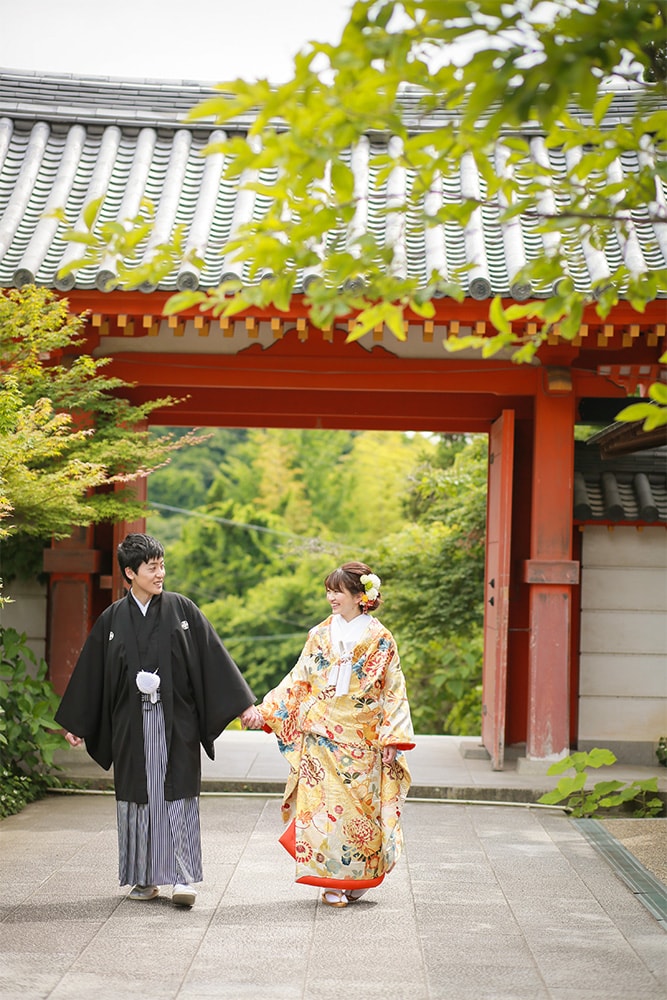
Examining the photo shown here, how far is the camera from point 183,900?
4.71m

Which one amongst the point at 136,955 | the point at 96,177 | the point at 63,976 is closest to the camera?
the point at 63,976

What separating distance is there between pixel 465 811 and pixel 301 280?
3.36m

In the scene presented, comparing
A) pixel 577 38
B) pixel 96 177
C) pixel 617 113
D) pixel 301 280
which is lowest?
pixel 577 38

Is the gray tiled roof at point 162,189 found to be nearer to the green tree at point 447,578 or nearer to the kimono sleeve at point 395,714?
the kimono sleeve at point 395,714

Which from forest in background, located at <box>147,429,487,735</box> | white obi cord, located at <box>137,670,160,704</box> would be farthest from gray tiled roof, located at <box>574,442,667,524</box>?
forest in background, located at <box>147,429,487,735</box>

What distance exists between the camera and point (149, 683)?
4.85 m

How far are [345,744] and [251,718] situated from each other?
0.46 m

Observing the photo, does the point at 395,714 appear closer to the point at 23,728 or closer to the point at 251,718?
the point at 251,718

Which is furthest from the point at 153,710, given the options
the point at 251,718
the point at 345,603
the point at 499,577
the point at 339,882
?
the point at 499,577

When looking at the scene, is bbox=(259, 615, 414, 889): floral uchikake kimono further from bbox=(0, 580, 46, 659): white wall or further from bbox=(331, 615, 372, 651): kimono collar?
bbox=(0, 580, 46, 659): white wall

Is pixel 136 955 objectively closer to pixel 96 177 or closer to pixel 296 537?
pixel 96 177

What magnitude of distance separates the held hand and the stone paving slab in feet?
2.43

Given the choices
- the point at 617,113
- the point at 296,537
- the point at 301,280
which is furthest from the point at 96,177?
the point at 296,537

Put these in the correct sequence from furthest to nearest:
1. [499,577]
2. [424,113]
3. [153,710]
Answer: [499,577]
[153,710]
[424,113]
